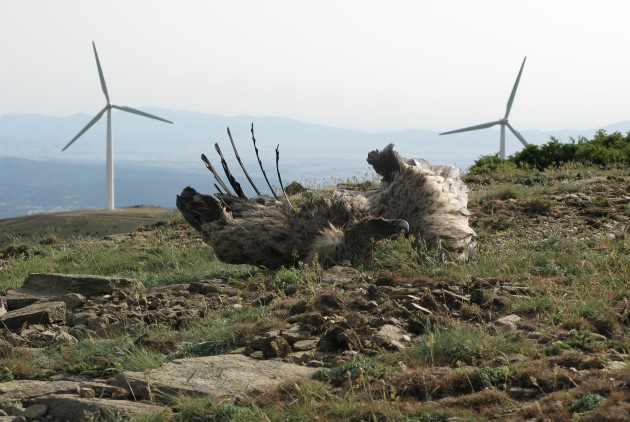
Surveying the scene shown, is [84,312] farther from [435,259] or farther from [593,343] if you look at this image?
[593,343]

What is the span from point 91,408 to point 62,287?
16.2ft

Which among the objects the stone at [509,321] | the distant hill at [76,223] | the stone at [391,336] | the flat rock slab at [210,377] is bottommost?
the distant hill at [76,223]

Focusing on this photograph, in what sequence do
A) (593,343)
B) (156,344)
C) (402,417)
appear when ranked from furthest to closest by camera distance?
(156,344) → (593,343) → (402,417)

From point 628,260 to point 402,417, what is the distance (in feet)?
13.9

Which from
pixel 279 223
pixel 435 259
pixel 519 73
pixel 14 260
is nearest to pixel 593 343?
pixel 435 259

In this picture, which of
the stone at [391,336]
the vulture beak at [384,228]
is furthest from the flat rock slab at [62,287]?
the stone at [391,336]

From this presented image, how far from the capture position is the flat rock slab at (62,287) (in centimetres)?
1088

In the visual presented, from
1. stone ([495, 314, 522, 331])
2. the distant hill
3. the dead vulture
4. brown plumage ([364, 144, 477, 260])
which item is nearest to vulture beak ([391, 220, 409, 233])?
the dead vulture

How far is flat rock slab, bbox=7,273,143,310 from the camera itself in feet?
35.7

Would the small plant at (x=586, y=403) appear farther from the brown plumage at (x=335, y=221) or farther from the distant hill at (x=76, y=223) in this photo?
the distant hill at (x=76, y=223)

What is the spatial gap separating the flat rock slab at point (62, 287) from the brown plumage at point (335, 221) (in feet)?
4.46

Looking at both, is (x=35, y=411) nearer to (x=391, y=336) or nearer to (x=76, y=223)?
(x=391, y=336)

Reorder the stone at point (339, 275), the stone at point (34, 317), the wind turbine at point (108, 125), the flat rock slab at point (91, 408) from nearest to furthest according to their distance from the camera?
the flat rock slab at point (91, 408), the stone at point (34, 317), the stone at point (339, 275), the wind turbine at point (108, 125)

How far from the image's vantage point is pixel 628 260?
9.07 m
